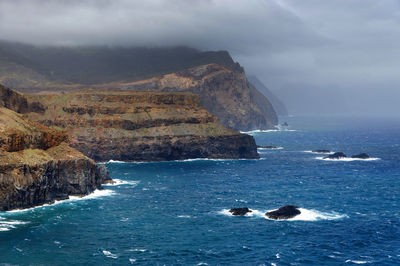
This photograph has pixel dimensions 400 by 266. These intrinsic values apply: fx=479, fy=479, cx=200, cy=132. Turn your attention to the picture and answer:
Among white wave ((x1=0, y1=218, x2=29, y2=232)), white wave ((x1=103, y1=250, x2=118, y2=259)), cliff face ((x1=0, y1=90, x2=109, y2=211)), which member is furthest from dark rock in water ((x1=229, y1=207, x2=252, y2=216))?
white wave ((x1=0, y1=218, x2=29, y2=232))

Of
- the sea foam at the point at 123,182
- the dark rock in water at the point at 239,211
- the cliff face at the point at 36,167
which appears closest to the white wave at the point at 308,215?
the dark rock in water at the point at 239,211

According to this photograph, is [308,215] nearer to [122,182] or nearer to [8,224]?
[8,224]

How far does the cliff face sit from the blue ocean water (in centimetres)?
376

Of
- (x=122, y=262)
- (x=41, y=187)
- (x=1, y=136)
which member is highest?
(x=1, y=136)

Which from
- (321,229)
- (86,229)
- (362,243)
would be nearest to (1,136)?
(86,229)

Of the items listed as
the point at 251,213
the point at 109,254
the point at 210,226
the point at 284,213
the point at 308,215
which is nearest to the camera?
the point at 109,254

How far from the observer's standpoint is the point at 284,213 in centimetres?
10981

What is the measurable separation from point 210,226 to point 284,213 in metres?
19.1

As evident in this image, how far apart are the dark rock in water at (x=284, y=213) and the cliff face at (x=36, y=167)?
53160mm

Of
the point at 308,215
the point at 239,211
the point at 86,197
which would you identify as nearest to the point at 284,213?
the point at 308,215

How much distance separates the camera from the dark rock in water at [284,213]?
10900 cm

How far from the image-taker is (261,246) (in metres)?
88.8

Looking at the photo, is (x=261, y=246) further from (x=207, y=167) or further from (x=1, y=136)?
(x=207, y=167)

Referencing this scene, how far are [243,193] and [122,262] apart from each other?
208ft
